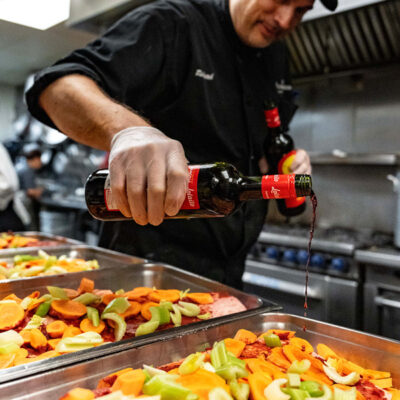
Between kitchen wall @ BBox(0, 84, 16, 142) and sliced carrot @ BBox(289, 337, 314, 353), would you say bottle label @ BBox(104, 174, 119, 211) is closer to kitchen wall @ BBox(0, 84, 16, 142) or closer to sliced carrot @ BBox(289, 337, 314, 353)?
sliced carrot @ BBox(289, 337, 314, 353)

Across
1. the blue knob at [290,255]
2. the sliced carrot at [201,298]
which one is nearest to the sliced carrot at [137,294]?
the sliced carrot at [201,298]

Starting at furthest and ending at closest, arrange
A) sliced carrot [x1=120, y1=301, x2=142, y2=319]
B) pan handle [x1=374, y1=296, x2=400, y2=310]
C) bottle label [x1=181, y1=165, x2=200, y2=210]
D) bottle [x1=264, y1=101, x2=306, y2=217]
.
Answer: pan handle [x1=374, y1=296, x2=400, y2=310]
bottle [x1=264, y1=101, x2=306, y2=217]
sliced carrot [x1=120, y1=301, x2=142, y2=319]
bottle label [x1=181, y1=165, x2=200, y2=210]

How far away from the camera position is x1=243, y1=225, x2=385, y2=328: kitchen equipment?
8.62 ft

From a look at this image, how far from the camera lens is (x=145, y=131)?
96 centimetres

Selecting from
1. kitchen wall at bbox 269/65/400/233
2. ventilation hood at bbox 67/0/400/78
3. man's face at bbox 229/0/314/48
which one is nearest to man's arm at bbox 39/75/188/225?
man's face at bbox 229/0/314/48

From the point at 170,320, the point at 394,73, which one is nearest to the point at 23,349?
the point at 170,320

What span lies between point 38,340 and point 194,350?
0.35m

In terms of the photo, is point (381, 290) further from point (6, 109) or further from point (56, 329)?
point (6, 109)

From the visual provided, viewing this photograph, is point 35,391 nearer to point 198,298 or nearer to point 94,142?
point 198,298

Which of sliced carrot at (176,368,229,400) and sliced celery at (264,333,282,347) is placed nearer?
sliced carrot at (176,368,229,400)

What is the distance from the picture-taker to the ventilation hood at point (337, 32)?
2889 millimetres

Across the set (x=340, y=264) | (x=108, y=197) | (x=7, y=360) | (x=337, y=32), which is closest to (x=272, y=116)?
(x=108, y=197)

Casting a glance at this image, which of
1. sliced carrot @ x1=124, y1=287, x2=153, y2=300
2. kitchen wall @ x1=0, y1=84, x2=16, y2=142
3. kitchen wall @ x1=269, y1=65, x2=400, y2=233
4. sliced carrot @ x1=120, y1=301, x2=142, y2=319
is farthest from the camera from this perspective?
kitchen wall @ x1=0, y1=84, x2=16, y2=142

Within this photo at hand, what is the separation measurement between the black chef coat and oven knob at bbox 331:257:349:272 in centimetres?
94
